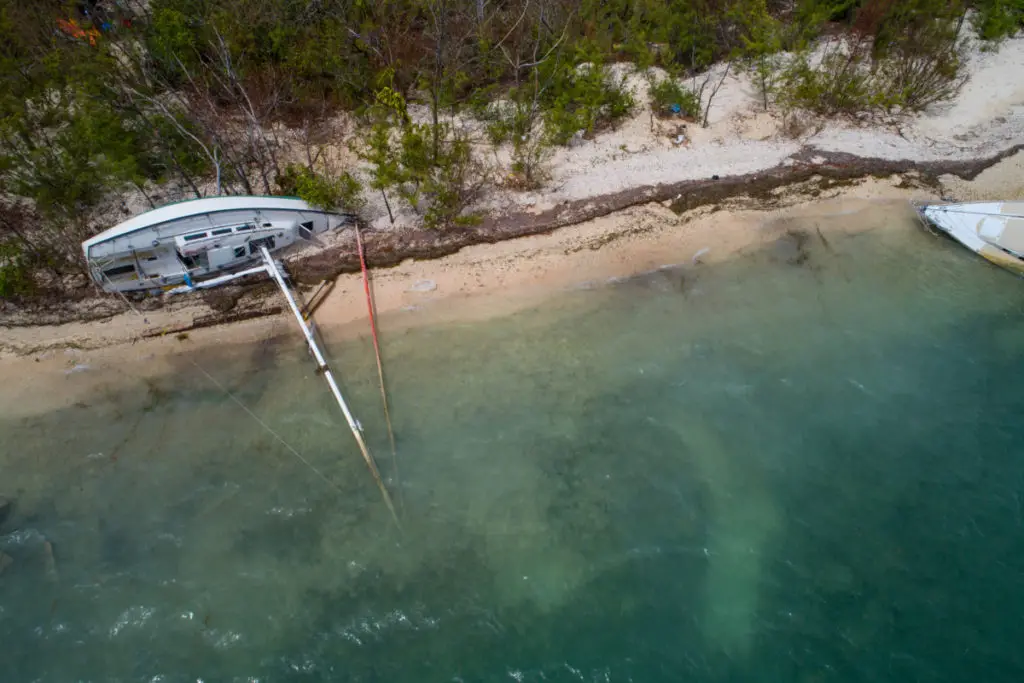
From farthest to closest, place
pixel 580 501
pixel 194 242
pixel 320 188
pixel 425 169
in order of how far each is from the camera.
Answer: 1. pixel 425 169
2. pixel 320 188
3. pixel 194 242
4. pixel 580 501

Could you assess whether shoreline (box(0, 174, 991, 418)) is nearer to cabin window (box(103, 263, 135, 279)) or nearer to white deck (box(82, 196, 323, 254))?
cabin window (box(103, 263, 135, 279))

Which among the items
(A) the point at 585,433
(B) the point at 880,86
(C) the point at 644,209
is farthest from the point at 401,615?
(B) the point at 880,86

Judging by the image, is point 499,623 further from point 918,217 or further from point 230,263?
point 918,217

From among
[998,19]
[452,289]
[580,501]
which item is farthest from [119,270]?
[998,19]

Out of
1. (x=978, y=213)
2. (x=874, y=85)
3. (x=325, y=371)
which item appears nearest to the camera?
(x=325, y=371)

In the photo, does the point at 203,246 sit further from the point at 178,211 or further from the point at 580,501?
the point at 580,501

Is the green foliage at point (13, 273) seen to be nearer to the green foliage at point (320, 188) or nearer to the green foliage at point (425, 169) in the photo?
the green foliage at point (320, 188)
